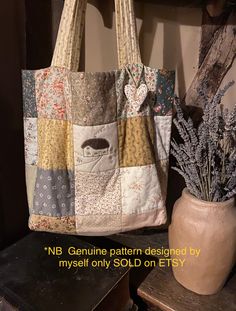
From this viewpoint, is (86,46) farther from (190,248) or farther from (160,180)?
(190,248)

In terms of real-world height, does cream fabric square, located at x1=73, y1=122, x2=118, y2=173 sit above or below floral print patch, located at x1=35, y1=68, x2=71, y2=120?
below

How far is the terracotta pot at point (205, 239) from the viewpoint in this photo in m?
0.66

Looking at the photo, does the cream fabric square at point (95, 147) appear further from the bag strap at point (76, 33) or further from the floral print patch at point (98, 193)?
the bag strap at point (76, 33)

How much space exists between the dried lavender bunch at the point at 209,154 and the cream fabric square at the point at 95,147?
148 mm

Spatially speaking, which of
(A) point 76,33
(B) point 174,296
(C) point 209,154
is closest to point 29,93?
(A) point 76,33

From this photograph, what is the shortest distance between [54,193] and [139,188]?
0.20 m

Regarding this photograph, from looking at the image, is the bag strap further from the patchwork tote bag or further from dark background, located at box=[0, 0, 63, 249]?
dark background, located at box=[0, 0, 63, 249]

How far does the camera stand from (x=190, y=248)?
0.69 m

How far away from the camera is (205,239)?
0.66 metres

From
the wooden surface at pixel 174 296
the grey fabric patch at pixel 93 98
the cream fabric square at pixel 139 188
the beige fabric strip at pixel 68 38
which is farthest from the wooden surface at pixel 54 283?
the beige fabric strip at pixel 68 38

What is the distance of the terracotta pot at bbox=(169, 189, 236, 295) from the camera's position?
25.9 inches

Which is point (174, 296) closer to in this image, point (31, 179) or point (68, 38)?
point (31, 179)

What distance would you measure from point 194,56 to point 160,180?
0.33m

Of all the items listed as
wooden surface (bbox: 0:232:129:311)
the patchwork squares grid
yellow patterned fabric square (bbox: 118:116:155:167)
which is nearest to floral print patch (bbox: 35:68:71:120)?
the patchwork squares grid
